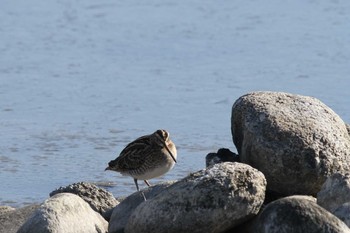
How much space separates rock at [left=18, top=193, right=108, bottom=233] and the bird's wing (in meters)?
1.22

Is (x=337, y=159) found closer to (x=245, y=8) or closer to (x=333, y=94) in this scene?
(x=333, y=94)

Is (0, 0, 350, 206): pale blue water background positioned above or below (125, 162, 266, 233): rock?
below

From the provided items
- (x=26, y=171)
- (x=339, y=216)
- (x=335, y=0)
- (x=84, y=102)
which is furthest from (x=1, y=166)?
(x=335, y=0)

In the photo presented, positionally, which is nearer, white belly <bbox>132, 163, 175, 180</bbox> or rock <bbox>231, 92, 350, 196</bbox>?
rock <bbox>231, 92, 350, 196</bbox>

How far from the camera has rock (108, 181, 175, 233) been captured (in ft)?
31.0

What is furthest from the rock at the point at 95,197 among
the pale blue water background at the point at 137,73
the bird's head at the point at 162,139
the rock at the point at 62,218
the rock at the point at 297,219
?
the rock at the point at 297,219

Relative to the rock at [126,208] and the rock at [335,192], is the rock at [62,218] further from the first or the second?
the rock at [335,192]

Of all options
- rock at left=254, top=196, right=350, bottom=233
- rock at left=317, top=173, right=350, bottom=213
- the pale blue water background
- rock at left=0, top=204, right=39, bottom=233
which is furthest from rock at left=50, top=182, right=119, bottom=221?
rock at left=317, top=173, right=350, bottom=213

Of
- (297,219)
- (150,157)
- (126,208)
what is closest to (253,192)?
(297,219)

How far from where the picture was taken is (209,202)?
340 inches

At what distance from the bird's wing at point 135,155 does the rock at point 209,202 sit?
1.59 m

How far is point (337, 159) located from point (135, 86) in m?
6.54

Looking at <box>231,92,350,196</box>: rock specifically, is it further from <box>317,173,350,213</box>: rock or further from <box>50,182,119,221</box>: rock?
<box>50,182,119,221</box>: rock

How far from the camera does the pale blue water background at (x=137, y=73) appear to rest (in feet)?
44.0
